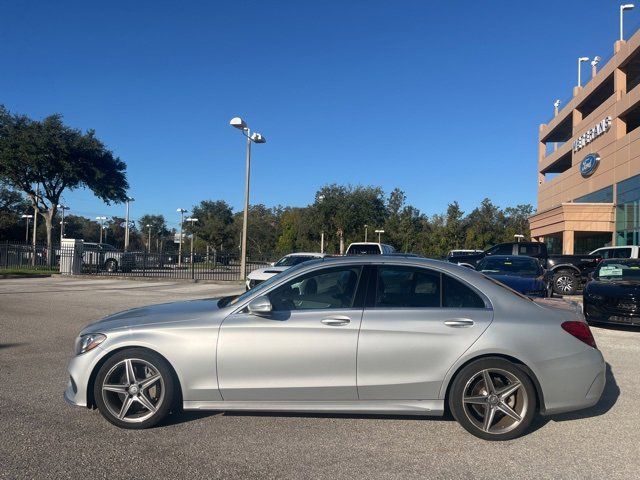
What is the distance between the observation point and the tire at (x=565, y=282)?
17.1m

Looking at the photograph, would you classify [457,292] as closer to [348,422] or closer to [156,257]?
[348,422]

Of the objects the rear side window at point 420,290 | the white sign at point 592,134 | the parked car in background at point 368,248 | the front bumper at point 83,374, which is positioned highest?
the white sign at point 592,134

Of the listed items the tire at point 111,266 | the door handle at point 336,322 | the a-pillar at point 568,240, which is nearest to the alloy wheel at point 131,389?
the door handle at point 336,322

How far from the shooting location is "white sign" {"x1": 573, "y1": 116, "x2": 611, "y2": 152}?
3647cm

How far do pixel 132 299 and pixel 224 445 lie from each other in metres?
12.3

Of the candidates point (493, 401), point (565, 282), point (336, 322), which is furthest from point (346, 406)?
point (565, 282)

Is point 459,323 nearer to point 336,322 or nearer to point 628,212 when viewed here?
point 336,322

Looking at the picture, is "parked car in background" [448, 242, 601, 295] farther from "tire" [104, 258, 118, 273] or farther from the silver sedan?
"tire" [104, 258, 118, 273]

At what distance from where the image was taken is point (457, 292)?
4844 mm

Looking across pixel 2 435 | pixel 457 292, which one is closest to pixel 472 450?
pixel 457 292

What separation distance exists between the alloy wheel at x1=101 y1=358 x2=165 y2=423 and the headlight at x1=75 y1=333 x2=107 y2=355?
27 cm

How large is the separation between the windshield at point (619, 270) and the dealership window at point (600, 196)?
2735 cm

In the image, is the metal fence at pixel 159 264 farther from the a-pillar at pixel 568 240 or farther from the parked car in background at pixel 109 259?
the a-pillar at pixel 568 240

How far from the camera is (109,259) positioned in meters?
27.9
